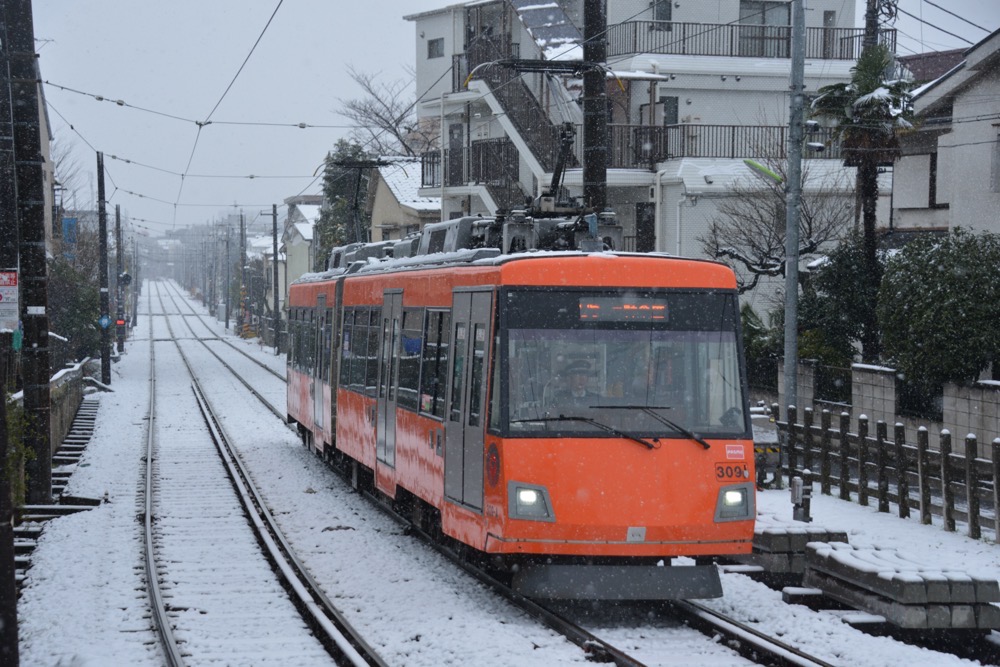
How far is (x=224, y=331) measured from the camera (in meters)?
93.6

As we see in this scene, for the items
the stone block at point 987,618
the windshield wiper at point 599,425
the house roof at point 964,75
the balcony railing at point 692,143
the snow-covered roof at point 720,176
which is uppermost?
the house roof at point 964,75

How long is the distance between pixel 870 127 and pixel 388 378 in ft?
41.1

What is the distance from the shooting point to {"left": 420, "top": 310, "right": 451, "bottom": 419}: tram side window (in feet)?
38.6

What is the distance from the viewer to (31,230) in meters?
16.1

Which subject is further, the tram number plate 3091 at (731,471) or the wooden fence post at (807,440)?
the wooden fence post at (807,440)

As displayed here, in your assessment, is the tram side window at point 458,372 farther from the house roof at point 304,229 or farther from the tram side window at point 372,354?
the house roof at point 304,229

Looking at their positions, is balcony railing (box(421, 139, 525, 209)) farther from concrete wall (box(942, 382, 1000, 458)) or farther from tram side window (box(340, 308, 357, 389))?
concrete wall (box(942, 382, 1000, 458))

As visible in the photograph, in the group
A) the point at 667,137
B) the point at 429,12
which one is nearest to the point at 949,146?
the point at 667,137

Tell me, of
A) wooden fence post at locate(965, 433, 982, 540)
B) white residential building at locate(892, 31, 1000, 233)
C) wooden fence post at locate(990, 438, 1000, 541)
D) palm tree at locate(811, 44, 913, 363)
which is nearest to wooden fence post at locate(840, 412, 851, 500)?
wooden fence post at locate(965, 433, 982, 540)

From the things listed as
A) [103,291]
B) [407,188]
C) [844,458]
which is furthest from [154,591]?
[407,188]

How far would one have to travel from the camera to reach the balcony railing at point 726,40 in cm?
3369

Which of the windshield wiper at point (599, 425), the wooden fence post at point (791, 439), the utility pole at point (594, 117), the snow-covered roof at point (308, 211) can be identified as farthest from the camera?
the snow-covered roof at point (308, 211)

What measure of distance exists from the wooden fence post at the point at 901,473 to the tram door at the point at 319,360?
8.34 m

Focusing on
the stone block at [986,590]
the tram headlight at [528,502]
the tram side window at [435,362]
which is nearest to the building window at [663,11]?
the tram side window at [435,362]
